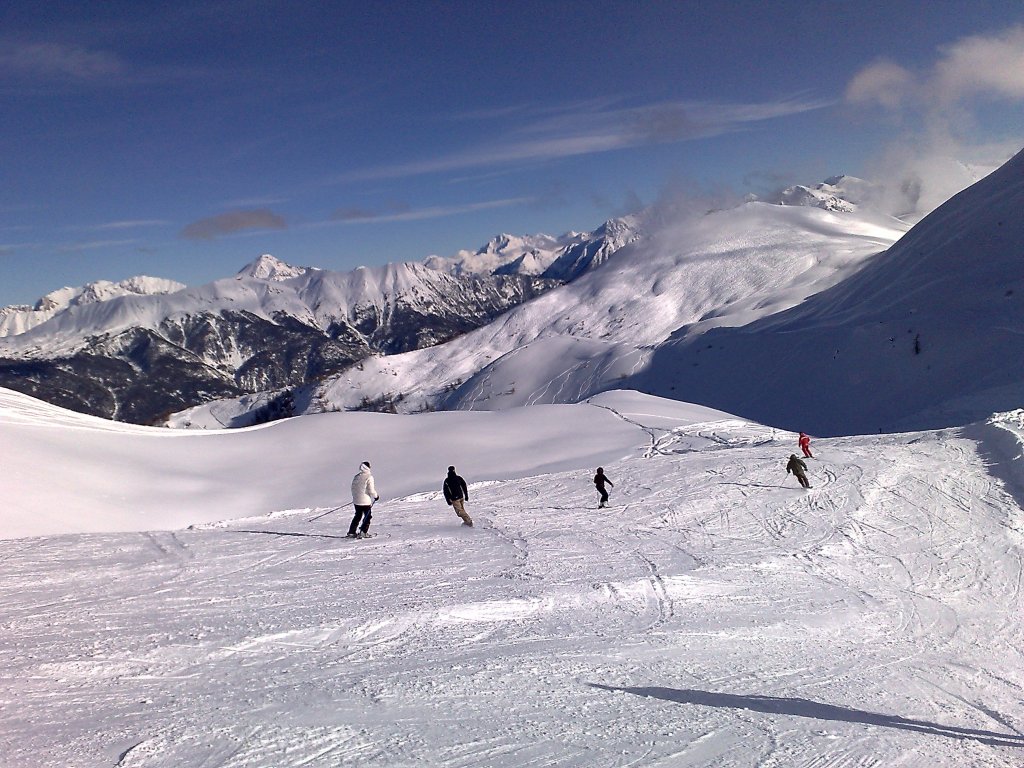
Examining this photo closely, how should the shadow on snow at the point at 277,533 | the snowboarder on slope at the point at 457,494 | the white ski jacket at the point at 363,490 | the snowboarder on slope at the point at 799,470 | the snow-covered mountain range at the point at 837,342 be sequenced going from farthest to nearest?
the snow-covered mountain range at the point at 837,342, the snowboarder on slope at the point at 799,470, the snowboarder on slope at the point at 457,494, the shadow on snow at the point at 277,533, the white ski jacket at the point at 363,490

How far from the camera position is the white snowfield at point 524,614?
6.81 metres

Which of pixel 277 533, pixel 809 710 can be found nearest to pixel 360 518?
pixel 277 533

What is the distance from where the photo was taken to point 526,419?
99.8ft

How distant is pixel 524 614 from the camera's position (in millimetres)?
10477

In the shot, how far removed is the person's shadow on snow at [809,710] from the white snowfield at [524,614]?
3 cm

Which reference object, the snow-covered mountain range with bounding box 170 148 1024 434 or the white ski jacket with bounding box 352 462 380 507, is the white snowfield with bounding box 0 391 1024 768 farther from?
the snow-covered mountain range with bounding box 170 148 1024 434

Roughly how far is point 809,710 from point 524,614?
399 centimetres

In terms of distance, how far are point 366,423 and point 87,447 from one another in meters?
9.75

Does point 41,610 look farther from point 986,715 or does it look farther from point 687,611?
point 986,715

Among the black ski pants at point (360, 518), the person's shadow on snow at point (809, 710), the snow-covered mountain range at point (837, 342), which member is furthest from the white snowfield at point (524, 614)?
the snow-covered mountain range at point (837, 342)

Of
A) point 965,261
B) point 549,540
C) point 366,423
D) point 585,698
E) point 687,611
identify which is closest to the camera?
point 585,698

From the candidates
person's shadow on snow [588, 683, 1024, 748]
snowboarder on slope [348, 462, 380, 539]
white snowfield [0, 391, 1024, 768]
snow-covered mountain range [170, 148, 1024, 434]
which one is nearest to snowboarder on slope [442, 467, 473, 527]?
white snowfield [0, 391, 1024, 768]

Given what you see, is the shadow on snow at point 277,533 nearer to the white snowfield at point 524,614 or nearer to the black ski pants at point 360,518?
the white snowfield at point 524,614

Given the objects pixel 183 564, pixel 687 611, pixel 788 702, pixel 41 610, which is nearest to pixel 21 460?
pixel 183 564
